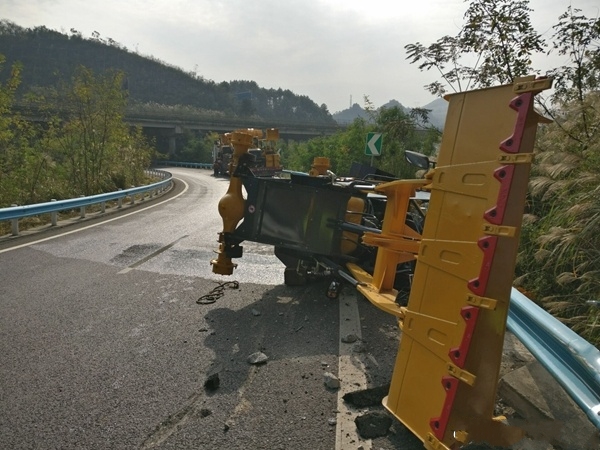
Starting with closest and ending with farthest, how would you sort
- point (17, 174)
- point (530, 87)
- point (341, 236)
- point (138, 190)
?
point (530, 87)
point (341, 236)
point (17, 174)
point (138, 190)

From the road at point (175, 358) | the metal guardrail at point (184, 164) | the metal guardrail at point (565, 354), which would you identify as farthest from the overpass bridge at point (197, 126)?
the metal guardrail at point (565, 354)

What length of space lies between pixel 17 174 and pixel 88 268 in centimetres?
Result: 1002

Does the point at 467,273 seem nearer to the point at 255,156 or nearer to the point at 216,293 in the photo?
the point at 255,156

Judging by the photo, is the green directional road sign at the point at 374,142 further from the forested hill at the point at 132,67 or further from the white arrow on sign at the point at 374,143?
the forested hill at the point at 132,67

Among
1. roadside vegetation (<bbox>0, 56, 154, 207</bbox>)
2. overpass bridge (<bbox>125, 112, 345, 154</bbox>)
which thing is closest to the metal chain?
roadside vegetation (<bbox>0, 56, 154, 207</bbox>)

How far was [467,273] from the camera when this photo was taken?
223 cm

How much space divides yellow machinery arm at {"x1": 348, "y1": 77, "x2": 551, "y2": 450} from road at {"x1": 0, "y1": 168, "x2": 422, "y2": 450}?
0.44m

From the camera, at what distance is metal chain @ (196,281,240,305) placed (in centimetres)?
503

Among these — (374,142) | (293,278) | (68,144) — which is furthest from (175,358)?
(68,144)

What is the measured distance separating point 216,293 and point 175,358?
1787 mm

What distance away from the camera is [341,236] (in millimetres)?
4805

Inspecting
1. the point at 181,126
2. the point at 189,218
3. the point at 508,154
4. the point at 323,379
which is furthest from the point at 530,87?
the point at 181,126

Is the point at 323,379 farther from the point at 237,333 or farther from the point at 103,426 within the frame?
the point at 103,426

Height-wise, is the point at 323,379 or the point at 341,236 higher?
the point at 341,236
